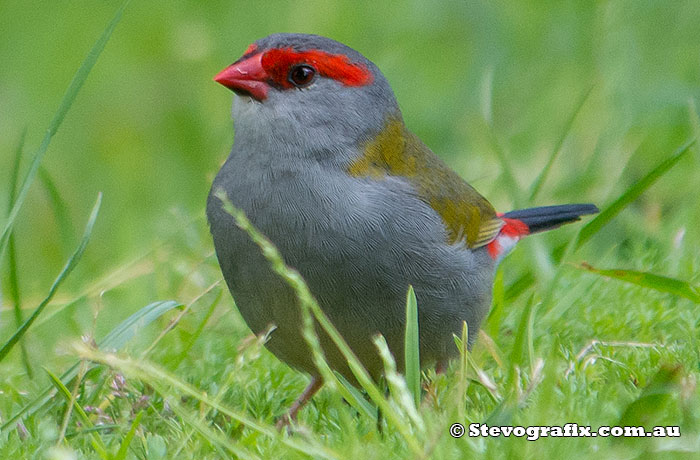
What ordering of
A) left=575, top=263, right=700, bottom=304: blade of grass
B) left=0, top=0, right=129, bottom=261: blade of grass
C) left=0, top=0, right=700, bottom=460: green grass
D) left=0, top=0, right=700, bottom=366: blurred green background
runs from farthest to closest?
left=0, top=0, right=700, bottom=366: blurred green background → left=575, top=263, right=700, bottom=304: blade of grass → left=0, top=0, right=129, bottom=261: blade of grass → left=0, top=0, right=700, bottom=460: green grass

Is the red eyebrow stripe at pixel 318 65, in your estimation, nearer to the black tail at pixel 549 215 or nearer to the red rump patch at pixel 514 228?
the red rump patch at pixel 514 228

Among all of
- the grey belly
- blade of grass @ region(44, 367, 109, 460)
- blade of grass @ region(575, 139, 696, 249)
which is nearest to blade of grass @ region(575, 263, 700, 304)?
blade of grass @ region(575, 139, 696, 249)

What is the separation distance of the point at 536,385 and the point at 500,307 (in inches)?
47.4

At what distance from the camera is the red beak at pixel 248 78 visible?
3.90m

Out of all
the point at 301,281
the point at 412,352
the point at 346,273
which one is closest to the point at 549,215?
the point at 346,273

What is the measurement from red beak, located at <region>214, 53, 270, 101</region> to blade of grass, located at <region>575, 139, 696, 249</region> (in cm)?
133

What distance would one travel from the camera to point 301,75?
4004 mm

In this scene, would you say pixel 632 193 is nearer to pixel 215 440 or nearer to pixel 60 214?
pixel 215 440

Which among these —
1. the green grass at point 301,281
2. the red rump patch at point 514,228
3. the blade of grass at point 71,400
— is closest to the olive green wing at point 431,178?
the red rump patch at point 514,228

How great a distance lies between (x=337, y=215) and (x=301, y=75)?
Answer: 24.8 inches

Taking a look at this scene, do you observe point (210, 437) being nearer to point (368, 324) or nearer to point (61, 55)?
point (368, 324)

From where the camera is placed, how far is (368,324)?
3680 mm

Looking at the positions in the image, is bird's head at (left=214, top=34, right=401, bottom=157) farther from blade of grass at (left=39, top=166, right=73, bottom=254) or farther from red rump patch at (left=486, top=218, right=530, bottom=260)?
blade of grass at (left=39, top=166, right=73, bottom=254)

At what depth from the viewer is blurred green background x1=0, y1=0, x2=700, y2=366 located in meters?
5.94
